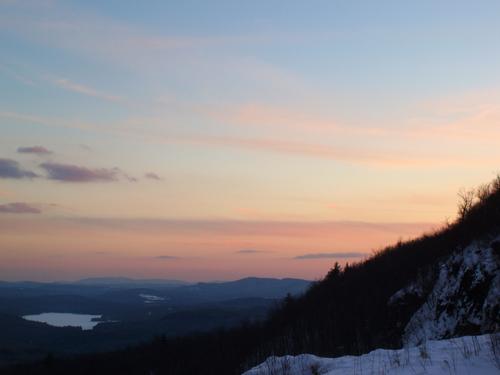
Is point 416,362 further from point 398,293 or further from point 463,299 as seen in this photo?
point 398,293

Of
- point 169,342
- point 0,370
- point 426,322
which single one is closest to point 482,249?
point 426,322

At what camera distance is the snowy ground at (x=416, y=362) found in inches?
291

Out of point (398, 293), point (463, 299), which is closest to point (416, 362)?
point (463, 299)

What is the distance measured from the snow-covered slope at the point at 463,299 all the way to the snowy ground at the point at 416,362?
3.96 metres

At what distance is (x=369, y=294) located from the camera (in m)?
23.0

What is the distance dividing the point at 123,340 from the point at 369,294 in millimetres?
182439

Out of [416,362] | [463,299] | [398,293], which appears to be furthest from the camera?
[398,293]

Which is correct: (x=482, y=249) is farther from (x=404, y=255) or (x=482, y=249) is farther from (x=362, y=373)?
(x=404, y=255)

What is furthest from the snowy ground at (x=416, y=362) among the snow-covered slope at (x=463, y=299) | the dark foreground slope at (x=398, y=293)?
the snow-covered slope at (x=463, y=299)

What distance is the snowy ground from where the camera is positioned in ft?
24.3

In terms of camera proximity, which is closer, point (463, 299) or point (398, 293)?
point (463, 299)

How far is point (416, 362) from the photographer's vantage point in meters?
8.12

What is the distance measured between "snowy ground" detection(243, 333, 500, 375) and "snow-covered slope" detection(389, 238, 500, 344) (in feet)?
13.0

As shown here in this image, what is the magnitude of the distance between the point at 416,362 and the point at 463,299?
6509mm
